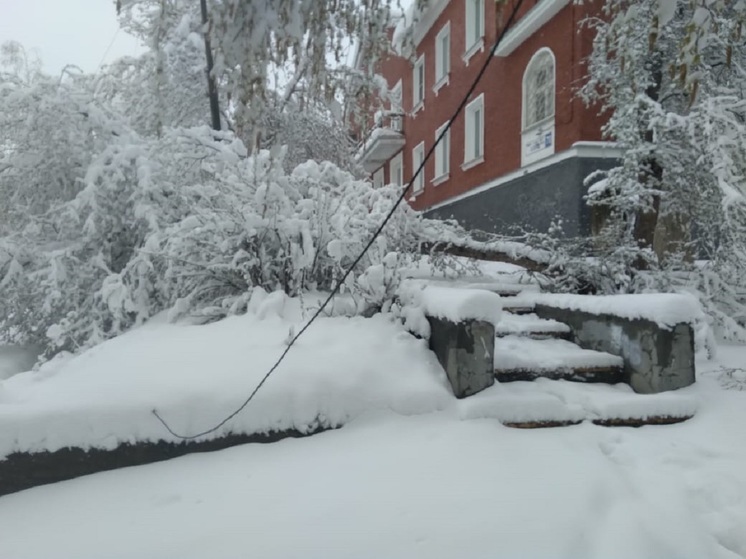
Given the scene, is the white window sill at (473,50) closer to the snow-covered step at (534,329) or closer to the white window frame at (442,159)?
the white window frame at (442,159)

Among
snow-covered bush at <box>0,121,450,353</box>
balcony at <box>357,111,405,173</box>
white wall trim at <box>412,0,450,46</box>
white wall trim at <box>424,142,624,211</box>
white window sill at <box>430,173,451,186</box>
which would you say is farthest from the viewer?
balcony at <box>357,111,405,173</box>

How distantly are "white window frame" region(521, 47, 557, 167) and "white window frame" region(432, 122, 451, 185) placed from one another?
131 inches

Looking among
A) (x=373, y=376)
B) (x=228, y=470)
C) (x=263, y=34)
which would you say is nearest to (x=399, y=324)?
(x=373, y=376)

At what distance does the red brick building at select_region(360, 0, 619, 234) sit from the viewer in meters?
7.55

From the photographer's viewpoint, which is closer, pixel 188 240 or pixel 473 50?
pixel 188 240

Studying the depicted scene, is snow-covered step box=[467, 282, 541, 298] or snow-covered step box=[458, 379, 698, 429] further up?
snow-covered step box=[467, 282, 541, 298]

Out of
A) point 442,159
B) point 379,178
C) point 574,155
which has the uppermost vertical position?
point 379,178

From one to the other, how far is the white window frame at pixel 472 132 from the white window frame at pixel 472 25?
3.43 ft

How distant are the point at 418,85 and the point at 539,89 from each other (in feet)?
21.6

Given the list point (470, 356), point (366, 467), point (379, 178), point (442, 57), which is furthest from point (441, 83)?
point (366, 467)

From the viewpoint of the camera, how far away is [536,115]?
29.2ft

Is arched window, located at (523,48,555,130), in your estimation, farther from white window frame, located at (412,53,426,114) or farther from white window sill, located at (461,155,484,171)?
white window frame, located at (412,53,426,114)

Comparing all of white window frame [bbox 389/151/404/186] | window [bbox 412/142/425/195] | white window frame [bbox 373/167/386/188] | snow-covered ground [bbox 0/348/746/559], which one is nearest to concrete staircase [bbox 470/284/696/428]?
snow-covered ground [bbox 0/348/746/559]

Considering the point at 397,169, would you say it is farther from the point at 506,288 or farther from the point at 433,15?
the point at 506,288
